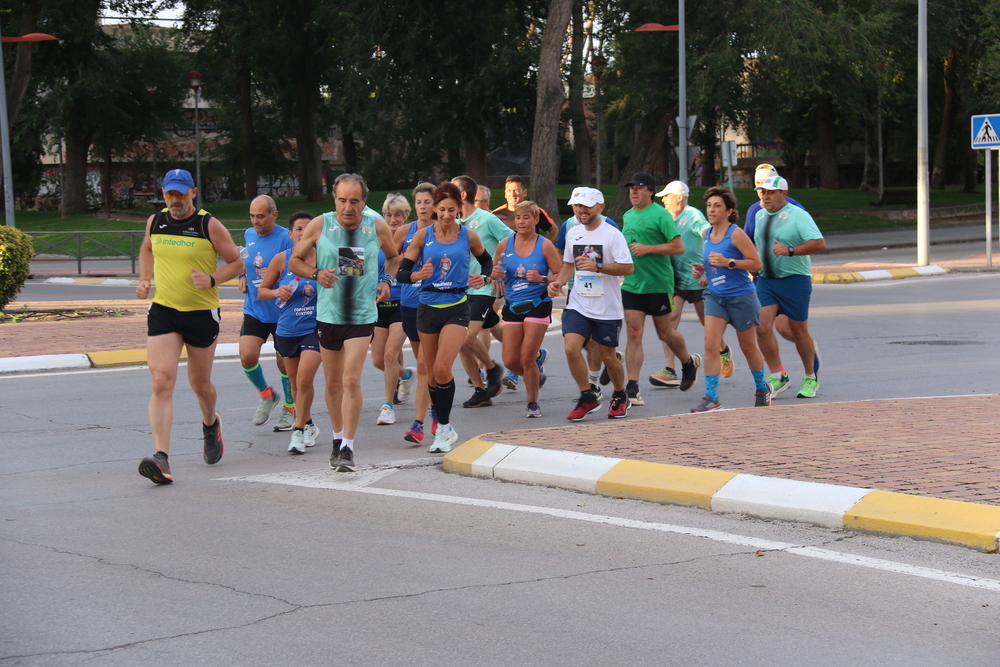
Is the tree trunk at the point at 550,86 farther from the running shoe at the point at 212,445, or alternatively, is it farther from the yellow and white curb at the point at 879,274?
the running shoe at the point at 212,445

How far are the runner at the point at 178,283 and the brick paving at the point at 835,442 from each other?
6.58 ft

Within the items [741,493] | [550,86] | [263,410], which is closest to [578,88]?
[550,86]

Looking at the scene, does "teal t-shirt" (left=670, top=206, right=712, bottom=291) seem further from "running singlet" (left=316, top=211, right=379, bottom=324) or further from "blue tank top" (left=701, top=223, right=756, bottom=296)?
"running singlet" (left=316, top=211, right=379, bottom=324)

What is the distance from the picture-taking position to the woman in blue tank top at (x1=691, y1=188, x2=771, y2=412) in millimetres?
9102

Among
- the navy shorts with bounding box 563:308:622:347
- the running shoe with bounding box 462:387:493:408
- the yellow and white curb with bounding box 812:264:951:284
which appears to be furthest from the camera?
the yellow and white curb with bounding box 812:264:951:284

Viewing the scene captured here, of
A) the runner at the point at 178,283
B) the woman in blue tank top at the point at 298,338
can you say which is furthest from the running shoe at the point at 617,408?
the runner at the point at 178,283

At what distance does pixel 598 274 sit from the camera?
29.6 ft

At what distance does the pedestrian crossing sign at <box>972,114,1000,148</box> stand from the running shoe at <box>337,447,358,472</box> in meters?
19.2

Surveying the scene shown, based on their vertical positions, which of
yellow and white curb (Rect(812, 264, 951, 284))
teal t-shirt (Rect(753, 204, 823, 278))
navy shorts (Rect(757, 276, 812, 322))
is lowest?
yellow and white curb (Rect(812, 264, 951, 284))

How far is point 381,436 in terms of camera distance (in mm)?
8797

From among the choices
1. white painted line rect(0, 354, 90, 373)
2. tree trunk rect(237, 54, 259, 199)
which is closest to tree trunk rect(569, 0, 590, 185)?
tree trunk rect(237, 54, 259, 199)

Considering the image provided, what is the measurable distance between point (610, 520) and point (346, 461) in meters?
1.93

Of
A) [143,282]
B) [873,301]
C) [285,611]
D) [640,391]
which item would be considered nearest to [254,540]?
[285,611]

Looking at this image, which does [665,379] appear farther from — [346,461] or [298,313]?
[346,461]
